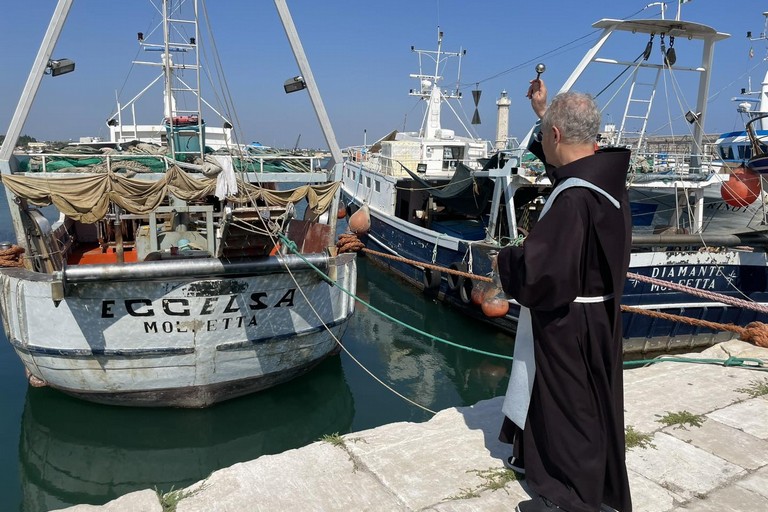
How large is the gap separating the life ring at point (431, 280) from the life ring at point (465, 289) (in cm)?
135

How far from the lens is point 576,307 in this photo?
227 centimetres

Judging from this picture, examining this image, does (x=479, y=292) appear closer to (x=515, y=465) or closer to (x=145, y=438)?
(x=145, y=438)

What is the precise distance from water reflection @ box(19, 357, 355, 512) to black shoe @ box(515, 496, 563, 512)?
4.75m

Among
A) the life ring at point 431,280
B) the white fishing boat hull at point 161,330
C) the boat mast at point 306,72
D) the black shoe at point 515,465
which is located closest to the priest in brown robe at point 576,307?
the black shoe at point 515,465

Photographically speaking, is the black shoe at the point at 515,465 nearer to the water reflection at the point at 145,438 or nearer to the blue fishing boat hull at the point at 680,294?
the water reflection at the point at 145,438

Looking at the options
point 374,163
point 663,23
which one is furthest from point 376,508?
point 374,163

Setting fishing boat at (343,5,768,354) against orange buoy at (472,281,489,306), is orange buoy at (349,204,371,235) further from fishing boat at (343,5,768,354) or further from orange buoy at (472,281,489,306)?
orange buoy at (472,281,489,306)

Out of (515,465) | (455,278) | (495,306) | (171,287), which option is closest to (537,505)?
(515,465)

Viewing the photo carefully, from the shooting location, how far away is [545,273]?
7.02 feet

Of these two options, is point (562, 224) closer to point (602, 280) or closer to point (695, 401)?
point (602, 280)

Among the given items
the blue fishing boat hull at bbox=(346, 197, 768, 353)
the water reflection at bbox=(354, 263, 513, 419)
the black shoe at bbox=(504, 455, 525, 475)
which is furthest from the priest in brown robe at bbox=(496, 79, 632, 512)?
the blue fishing boat hull at bbox=(346, 197, 768, 353)

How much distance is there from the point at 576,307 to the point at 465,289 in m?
10.4

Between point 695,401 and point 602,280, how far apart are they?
2166mm

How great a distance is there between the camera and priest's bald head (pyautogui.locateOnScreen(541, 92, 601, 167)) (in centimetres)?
223
